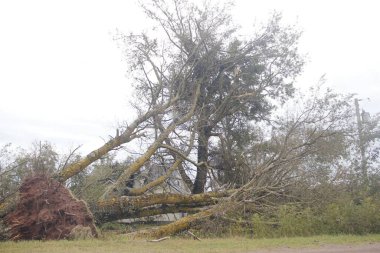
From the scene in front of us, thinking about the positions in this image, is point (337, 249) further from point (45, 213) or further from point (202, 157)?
point (202, 157)

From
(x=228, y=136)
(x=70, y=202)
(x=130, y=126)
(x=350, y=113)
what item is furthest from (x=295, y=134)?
(x=70, y=202)

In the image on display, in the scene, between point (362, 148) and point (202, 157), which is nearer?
point (202, 157)

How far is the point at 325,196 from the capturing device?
1362cm

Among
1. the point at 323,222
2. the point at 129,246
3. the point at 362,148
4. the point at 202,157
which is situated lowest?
the point at 129,246

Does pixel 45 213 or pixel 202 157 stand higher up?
pixel 202 157

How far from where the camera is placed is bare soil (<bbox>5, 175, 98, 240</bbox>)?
980cm

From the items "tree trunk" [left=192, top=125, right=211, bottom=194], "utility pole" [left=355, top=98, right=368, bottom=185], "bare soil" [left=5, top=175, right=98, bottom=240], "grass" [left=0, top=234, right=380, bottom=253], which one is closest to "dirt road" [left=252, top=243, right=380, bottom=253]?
"grass" [left=0, top=234, right=380, bottom=253]

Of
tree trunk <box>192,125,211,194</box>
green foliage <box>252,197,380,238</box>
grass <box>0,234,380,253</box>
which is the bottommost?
grass <box>0,234,380,253</box>

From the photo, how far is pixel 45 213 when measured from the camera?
9.80 meters

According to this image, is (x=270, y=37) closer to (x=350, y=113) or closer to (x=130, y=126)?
(x=350, y=113)

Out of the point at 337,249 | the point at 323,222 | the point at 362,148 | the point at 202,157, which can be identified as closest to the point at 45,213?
the point at 337,249

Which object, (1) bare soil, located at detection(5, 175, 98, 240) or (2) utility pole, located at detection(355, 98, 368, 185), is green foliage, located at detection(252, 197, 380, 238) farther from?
(1) bare soil, located at detection(5, 175, 98, 240)

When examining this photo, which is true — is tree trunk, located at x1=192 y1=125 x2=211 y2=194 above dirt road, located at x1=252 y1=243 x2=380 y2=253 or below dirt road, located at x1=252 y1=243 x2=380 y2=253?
above

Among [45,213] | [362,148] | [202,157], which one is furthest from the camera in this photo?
[362,148]
